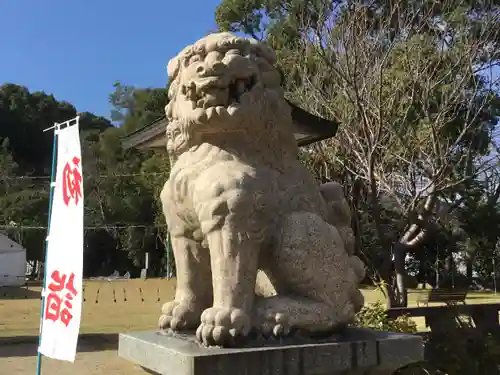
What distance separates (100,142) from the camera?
3033 centimetres

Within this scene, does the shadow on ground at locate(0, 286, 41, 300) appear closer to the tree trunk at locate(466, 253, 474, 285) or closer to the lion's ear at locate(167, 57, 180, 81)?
the tree trunk at locate(466, 253, 474, 285)

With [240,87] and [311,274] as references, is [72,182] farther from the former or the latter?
[311,274]

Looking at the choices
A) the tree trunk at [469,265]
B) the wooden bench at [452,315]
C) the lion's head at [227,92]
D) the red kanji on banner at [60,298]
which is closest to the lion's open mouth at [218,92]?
the lion's head at [227,92]

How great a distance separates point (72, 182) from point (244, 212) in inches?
63.5

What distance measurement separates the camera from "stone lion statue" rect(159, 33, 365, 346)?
2.44m

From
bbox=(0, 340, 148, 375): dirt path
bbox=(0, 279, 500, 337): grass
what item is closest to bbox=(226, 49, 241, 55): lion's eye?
bbox=(0, 340, 148, 375): dirt path

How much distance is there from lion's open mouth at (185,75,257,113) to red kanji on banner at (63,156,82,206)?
126 cm

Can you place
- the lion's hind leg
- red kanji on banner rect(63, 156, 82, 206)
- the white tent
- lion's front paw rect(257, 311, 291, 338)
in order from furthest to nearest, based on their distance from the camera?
1. the white tent
2. red kanji on banner rect(63, 156, 82, 206)
3. the lion's hind leg
4. lion's front paw rect(257, 311, 291, 338)

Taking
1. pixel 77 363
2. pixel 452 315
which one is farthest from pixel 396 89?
pixel 77 363

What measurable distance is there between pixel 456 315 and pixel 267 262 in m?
3.26

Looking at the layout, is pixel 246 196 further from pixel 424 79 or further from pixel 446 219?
pixel 446 219

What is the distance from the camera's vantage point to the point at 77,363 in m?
7.20

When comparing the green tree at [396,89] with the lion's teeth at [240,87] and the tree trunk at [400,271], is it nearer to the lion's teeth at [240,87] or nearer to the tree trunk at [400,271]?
the tree trunk at [400,271]

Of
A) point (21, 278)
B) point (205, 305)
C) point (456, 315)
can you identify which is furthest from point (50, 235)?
point (21, 278)
